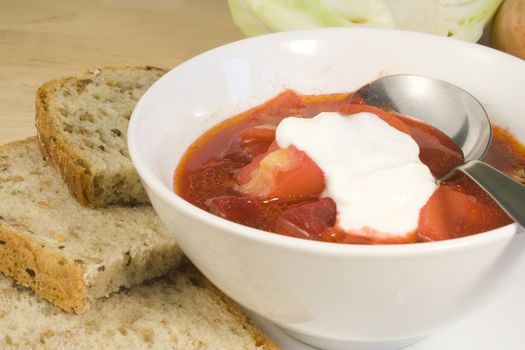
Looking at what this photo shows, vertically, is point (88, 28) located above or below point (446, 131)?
below

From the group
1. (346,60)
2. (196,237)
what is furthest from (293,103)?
(196,237)

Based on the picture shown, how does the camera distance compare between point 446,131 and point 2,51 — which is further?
point 2,51

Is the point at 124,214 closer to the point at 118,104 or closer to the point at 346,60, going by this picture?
the point at 118,104

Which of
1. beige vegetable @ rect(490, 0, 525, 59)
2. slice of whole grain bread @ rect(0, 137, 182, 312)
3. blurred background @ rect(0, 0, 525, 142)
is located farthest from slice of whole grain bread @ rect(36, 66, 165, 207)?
beige vegetable @ rect(490, 0, 525, 59)

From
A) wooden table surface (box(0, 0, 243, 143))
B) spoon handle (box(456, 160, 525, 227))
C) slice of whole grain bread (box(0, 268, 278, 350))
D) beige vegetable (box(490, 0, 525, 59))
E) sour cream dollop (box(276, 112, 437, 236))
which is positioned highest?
spoon handle (box(456, 160, 525, 227))

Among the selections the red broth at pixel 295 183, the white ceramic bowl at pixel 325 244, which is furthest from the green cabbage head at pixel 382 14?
the red broth at pixel 295 183

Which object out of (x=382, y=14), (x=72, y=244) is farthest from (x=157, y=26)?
(x=72, y=244)

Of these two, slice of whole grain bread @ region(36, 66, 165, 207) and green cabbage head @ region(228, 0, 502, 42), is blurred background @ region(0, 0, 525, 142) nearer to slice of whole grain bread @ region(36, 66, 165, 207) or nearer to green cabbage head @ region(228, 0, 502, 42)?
green cabbage head @ region(228, 0, 502, 42)

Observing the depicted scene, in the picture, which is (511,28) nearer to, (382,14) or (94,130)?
(382,14)
